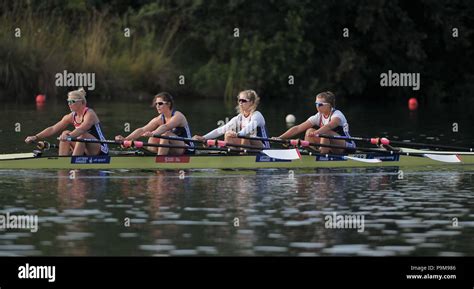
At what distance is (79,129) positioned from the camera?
21922 millimetres

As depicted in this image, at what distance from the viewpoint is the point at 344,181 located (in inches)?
816

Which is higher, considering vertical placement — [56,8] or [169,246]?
[56,8]

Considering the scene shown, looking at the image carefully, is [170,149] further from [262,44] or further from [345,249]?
[262,44]

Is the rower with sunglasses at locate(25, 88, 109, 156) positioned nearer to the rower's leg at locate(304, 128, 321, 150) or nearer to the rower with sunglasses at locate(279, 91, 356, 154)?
the rower with sunglasses at locate(279, 91, 356, 154)

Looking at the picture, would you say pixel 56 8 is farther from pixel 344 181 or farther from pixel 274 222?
pixel 274 222

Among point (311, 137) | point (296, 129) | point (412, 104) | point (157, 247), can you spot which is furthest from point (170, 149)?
point (412, 104)

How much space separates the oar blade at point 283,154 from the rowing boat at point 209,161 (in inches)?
5.1

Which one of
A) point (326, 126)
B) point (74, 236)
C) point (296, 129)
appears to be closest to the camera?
point (74, 236)

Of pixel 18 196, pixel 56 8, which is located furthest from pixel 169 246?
pixel 56 8

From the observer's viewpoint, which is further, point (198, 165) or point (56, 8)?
point (56, 8)

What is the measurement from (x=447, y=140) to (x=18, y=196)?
14.1m

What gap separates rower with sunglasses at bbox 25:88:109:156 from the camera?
72.0ft

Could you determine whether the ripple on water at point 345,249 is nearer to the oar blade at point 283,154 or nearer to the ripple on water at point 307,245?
the ripple on water at point 307,245

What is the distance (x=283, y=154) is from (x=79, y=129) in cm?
359
